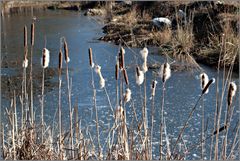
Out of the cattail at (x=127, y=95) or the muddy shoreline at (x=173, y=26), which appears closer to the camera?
the cattail at (x=127, y=95)

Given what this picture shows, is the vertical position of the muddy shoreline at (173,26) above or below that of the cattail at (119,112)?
below

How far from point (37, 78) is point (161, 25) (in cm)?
365

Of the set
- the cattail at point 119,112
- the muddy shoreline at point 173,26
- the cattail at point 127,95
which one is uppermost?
the cattail at point 127,95

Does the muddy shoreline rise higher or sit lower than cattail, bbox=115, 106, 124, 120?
lower

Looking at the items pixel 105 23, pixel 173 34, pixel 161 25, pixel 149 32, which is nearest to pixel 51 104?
pixel 173 34

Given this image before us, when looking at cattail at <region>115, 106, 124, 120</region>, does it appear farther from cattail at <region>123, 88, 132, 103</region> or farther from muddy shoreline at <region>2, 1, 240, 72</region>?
muddy shoreline at <region>2, 1, 240, 72</region>

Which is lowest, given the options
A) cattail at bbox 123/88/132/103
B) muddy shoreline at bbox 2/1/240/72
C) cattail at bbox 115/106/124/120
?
muddy shoreline at bbox 2/1/240/72

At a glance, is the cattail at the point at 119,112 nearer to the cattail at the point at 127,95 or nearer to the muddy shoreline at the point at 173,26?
the cattail at the point at 127,95

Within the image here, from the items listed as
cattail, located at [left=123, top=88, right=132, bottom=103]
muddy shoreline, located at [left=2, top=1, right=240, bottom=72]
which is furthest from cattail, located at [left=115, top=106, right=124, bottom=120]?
muddy shoreline, located at [left=2, top=1, right=240, bottom=72]

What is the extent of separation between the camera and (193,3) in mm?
9086

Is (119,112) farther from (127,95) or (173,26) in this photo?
(173,26)

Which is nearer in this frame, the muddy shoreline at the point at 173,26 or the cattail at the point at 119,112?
the cattail at the point at 119,112

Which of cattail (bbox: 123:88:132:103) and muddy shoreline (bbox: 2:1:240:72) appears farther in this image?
muddy shoreline (bbox: 2:1:240:72)

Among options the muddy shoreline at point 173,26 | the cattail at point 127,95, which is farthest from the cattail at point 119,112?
the muddy shoreline at point 173,26
